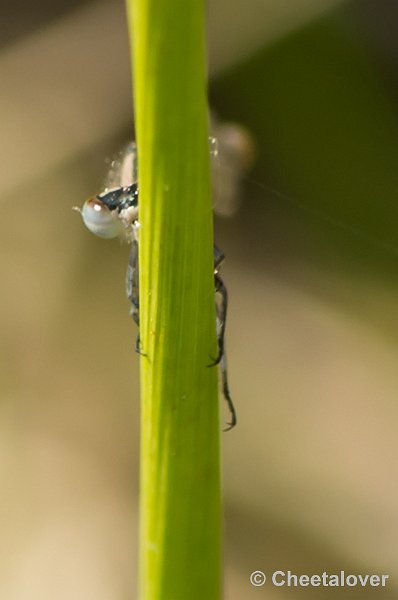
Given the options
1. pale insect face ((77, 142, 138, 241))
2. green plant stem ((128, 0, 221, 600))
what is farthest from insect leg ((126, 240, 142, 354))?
green plant stem ((128, 0, 221, 600))

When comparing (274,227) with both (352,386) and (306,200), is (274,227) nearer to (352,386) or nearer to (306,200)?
(306,200)

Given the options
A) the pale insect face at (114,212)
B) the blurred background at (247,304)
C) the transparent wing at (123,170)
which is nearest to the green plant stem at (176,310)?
the pale insect face at (114,212)

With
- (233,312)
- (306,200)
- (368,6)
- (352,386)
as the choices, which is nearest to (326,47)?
(368,6)

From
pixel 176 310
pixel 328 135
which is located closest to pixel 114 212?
pixel 176 310

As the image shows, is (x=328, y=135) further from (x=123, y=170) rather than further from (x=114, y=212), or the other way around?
(x=114, y=212)

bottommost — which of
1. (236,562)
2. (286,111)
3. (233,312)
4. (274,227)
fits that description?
(236,562)

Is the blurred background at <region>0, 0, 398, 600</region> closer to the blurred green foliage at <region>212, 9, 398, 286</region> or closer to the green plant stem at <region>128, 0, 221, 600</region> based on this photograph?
the blurred green foliage at <region>212, 9, 398, 286</region>
